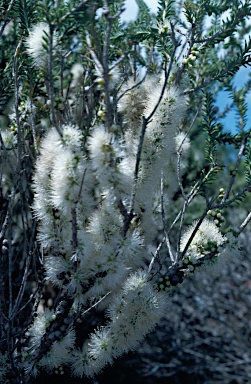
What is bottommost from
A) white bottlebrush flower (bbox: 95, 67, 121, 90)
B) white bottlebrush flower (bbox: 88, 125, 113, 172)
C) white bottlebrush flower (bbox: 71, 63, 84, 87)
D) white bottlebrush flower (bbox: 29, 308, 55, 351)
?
white bottlebrush flower (bbox: 29, 308, 55, 351)

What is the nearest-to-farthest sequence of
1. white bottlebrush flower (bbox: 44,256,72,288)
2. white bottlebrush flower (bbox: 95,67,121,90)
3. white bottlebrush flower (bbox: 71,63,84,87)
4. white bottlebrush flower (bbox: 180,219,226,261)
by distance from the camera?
1. white bottlebrush flower (bbox: 95,67,121,90)
2. white bottlebrush flower (bbox: 44,256,72,288)
3. white bottlebrush flower (bbox: 180,219,226,261)
4. white bottlebrush flower (bbox: 71,63,84,87)

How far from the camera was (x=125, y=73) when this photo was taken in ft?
7.26

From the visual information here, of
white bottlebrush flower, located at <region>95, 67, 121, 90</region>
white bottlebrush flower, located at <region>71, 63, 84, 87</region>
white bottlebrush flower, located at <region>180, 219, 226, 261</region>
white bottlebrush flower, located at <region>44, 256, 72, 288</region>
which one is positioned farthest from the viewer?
white bottlebrush flower, located at <region>71, 63, 84, 87</region>

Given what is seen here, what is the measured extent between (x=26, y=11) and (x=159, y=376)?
3955 mm

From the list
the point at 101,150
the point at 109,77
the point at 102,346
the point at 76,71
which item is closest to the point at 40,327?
the point at 102,346

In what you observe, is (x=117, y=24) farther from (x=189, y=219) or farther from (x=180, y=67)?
(x=189, y=219)

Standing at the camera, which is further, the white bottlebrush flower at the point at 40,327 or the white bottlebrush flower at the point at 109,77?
the white bottlebrush flower at the point at 40,327

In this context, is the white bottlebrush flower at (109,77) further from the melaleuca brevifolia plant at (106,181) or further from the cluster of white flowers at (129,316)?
the cluster of white flowers at (129,316)

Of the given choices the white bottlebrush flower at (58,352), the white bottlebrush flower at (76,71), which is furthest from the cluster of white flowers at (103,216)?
the white bottlebrush flower at (76,71)

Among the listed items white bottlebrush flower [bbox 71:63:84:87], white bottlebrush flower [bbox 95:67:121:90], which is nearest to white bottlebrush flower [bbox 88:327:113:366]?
white bottlebrush flower [bbox 95:67:121:90]

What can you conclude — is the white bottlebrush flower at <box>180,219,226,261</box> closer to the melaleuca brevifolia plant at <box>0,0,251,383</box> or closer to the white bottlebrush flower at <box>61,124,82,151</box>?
the melaleuca brevifolia plant at <box>0,0,251,383</box>

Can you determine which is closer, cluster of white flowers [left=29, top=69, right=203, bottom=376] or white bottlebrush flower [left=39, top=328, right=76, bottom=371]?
cluster of white flowers [left=29, top=69, right=203, bottom=376]

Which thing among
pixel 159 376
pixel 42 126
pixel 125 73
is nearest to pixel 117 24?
pixel 125 73

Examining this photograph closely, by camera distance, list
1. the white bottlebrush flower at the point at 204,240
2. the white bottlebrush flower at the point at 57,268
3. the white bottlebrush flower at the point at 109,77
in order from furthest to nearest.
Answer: the white bottlebrush flower at the point at 204,240 < the white bottlebrush flower at the point at 57,268 < the white bottlebrush flower at the point at 109,77
